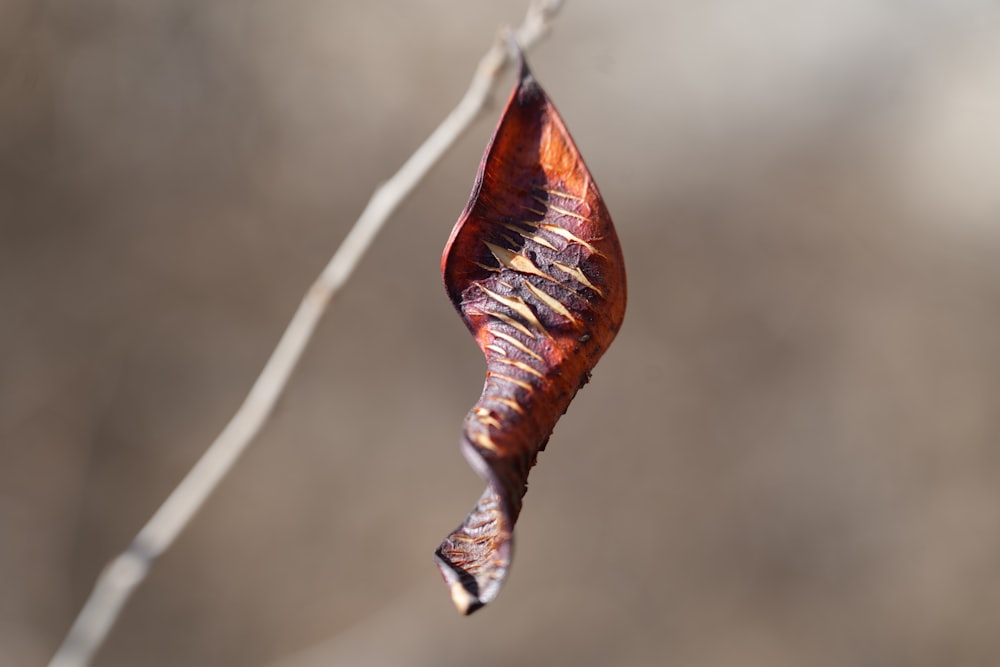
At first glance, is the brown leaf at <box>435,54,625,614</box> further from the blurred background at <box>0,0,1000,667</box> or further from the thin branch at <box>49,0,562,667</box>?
the blurred background at <box>0,0,1000,667</box>

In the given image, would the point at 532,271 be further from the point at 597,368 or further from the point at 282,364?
the point at 597,368

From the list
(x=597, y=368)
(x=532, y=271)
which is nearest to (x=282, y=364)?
(x=532, y=271)

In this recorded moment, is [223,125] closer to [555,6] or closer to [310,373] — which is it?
[310,373]

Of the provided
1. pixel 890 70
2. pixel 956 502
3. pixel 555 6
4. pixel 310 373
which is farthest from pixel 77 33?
pixel 956 502

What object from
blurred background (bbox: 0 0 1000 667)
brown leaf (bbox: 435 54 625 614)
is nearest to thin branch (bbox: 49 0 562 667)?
brown leaf (bbox: 435 54 625 614)

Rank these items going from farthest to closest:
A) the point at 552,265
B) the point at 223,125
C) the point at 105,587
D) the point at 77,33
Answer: the point at 223,125 < the point at 77,33 < the point at 105,587 < the point at 552,265
